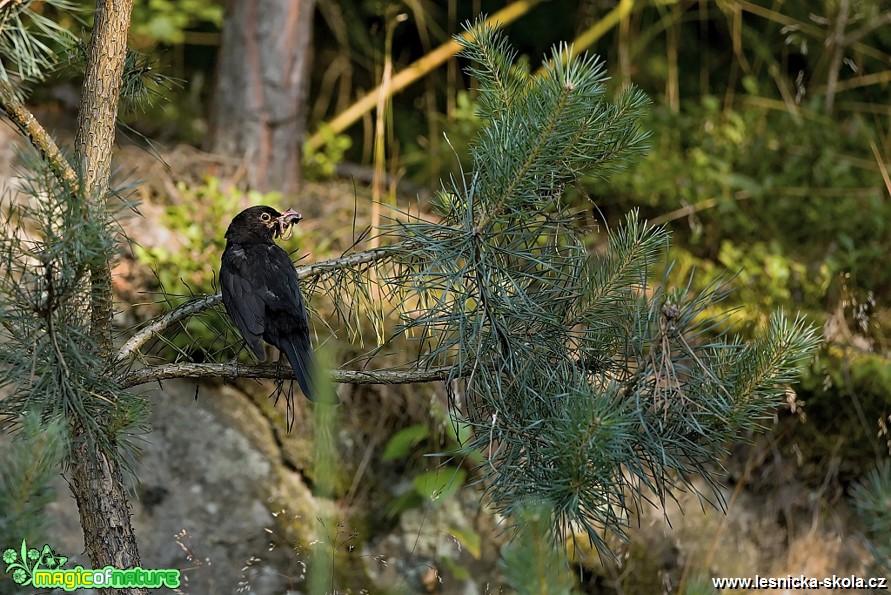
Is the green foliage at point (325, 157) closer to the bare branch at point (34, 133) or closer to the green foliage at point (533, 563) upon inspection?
the bare branch at point (34, 133)

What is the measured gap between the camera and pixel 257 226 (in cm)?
299

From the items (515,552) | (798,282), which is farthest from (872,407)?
(515,552)

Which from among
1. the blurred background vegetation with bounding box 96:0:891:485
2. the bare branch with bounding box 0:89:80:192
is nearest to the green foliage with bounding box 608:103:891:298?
the blurred background vegetation with bounding box 96:0:891:485

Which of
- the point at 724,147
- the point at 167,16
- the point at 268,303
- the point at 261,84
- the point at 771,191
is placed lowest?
the point at 268,303

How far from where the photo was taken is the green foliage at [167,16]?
4555 millimetres

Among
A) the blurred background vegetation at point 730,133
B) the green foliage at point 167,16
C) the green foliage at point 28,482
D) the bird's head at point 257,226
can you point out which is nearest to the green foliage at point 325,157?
the blurred background vegetation at point 730,133

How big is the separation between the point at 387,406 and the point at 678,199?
72.0 inches

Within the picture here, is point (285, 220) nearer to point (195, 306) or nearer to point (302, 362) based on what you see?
point (302, 362)

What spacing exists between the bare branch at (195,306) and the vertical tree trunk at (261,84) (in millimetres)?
2098

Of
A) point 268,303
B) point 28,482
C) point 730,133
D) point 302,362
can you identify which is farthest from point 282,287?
point 730,133

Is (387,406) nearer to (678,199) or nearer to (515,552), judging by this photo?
(678,199)

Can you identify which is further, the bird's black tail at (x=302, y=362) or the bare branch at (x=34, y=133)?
the bird's black tail at (x=302, y=362)

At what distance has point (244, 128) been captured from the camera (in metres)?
4.19

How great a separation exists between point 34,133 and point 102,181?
15cm
